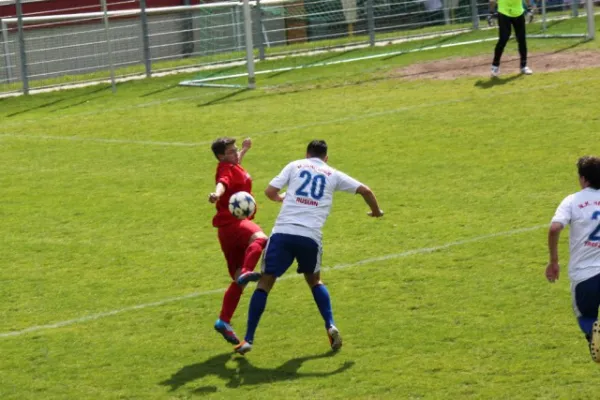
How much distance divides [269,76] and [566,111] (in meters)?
8.96

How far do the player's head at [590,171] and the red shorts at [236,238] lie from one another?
325cm

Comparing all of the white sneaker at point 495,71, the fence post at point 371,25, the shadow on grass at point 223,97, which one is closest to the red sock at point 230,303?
the shadow on grass at point 223,97

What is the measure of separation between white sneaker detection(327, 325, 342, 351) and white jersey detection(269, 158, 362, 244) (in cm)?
78

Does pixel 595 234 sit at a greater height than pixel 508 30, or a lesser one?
lesser

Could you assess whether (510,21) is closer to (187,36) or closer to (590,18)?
(590,18)

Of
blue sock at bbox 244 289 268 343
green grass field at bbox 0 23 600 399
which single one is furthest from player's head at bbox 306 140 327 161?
green grass field at bbox 0 23 600 399

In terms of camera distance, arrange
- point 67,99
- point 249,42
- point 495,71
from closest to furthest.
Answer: point 495,71, point 249,42, point 67,99

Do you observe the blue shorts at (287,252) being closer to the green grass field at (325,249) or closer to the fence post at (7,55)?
the green grass field at (325,249)

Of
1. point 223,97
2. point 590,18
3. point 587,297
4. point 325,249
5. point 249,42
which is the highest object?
point 249,42

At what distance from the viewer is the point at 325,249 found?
14.4 meters

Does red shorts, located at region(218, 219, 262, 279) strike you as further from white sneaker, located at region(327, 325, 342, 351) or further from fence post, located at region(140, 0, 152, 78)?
fence post, located at region(140, 0, 152, 78)

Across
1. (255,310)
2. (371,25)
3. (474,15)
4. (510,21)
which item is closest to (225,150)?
(255,310)

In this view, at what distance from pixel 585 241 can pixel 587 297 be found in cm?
43

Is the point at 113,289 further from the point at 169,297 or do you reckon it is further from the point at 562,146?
the point at 562,146
